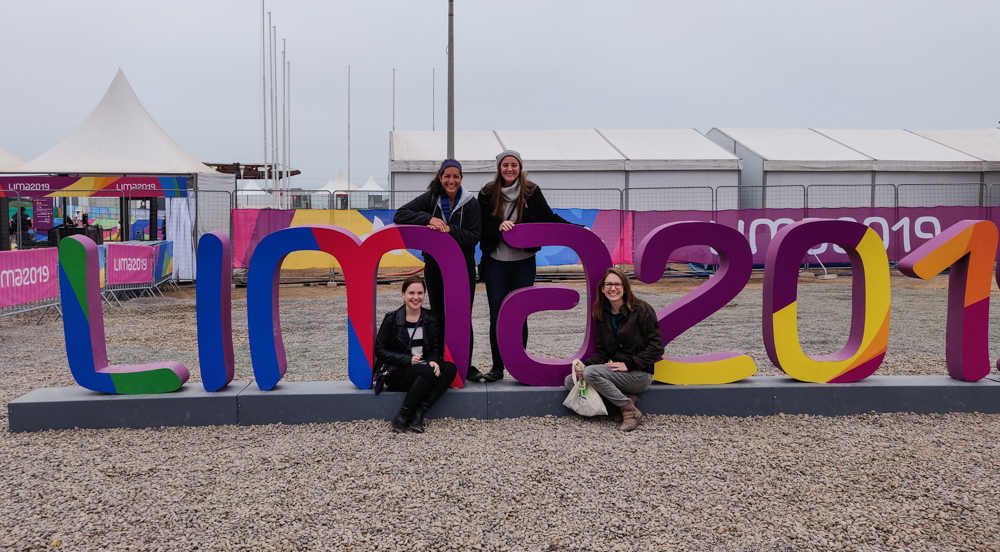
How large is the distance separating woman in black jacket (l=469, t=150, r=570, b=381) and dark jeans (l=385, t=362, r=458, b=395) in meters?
0.55

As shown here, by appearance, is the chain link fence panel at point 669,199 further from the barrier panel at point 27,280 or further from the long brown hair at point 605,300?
the long brown hair at point 605,300

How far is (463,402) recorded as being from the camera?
4742 mm

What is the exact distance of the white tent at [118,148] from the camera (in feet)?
61.8

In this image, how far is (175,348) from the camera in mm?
7992

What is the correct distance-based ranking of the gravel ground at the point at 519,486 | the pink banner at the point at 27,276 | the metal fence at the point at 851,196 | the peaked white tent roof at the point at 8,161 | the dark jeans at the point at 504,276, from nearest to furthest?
the gravel ground at the point at 519,486
the dark jeans at the point at 504,276
the pink banner at the point at 27,276
the metal fence at the point at 851,196
the peaked white tent roof at the point at 8,161

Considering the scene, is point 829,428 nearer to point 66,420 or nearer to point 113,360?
Result: point 66,420

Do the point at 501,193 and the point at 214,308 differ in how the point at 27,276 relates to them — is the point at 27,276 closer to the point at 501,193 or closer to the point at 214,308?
the point at 214,308

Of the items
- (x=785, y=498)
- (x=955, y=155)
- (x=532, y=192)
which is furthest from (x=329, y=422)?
(x=955, y=155)

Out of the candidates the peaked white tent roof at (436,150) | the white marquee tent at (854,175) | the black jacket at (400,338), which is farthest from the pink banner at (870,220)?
the black jacket at (400,338)

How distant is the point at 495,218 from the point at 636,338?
1.37 meters

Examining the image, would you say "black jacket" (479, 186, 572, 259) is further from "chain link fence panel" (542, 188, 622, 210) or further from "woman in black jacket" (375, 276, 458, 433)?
"chain link fence panel" (542, 188, 622, 210)

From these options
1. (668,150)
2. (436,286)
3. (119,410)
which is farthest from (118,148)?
(436,286)

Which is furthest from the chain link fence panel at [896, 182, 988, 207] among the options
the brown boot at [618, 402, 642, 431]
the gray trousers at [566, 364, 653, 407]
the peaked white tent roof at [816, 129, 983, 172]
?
the brown boot at [618, 402, 642, 431]

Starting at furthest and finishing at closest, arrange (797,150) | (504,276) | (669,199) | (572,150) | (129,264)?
1. (797,150)
2. (572,150)
3. (669,199)
4. (129,264)
5. (504,276)
